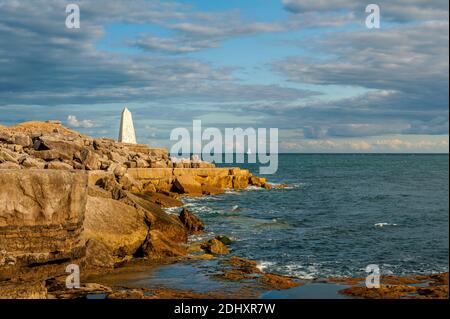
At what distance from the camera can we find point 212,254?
74.5ft

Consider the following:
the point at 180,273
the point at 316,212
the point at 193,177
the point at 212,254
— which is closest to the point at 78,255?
the point at 180,273

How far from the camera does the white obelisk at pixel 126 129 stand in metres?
75.2

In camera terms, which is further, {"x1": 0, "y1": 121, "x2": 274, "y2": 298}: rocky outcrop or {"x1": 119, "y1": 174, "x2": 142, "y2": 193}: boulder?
{"x1": 119, "y1": 174, "x2": 142, "y2": 193}: boulder

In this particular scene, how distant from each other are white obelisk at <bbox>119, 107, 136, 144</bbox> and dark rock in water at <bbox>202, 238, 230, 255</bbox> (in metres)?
53.5

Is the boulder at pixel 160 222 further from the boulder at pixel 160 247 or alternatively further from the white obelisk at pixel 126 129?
the white obelisk at pixel 126 129

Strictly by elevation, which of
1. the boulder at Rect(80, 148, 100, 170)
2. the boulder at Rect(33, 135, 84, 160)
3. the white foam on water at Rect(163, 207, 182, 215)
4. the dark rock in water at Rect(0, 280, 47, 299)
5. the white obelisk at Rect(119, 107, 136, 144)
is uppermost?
the white obelisk at Rect(119, 107, 136, 144)

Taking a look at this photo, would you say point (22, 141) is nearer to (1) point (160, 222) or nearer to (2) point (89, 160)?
(2) point (89, 160)

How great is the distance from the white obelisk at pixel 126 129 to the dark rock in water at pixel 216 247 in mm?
53541

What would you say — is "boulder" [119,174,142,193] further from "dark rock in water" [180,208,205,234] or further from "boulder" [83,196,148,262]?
"boulder" [83,196,148,262]

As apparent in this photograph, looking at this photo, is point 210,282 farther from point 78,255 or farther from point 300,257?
point 300,257

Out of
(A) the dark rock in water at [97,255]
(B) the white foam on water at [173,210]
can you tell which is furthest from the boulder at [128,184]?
(A) the dark rock in water at [97,255]

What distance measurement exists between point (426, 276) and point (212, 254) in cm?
890

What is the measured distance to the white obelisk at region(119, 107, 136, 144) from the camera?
7525 centimetres

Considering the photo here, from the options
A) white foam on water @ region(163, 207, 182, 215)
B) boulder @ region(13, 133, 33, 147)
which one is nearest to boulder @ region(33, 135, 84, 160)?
boulder @ region(13, 133, 33, 147)
